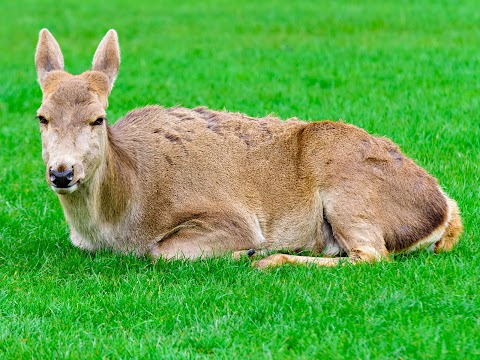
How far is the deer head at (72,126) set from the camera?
261 inches

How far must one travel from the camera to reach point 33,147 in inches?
428

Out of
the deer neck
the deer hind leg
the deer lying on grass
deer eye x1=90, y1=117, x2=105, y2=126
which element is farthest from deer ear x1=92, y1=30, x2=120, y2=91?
the deer hind leg

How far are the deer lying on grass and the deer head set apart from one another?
0.01 meters

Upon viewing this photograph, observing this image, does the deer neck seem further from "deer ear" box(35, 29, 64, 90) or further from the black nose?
"deer ear" box(35, 29, 64, 90)

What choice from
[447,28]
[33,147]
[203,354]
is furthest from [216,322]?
[447,28]

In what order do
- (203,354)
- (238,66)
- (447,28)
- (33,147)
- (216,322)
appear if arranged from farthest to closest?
1. (447,28)
2. (238,66)
3. (33,147)
4. (216,322)
5. (203,354)

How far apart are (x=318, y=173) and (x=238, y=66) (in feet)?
23.2

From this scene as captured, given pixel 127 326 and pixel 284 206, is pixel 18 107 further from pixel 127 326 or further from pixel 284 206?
pixel 127 326

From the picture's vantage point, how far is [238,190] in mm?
7742

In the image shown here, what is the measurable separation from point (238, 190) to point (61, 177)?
1731 mm

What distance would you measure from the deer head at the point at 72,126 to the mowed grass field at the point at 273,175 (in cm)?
A: 77

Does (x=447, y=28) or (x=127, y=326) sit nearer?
(x=127, y=326)

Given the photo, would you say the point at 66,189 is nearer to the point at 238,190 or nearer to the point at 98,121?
the point at 98,121

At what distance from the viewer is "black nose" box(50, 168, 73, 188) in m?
6.53
